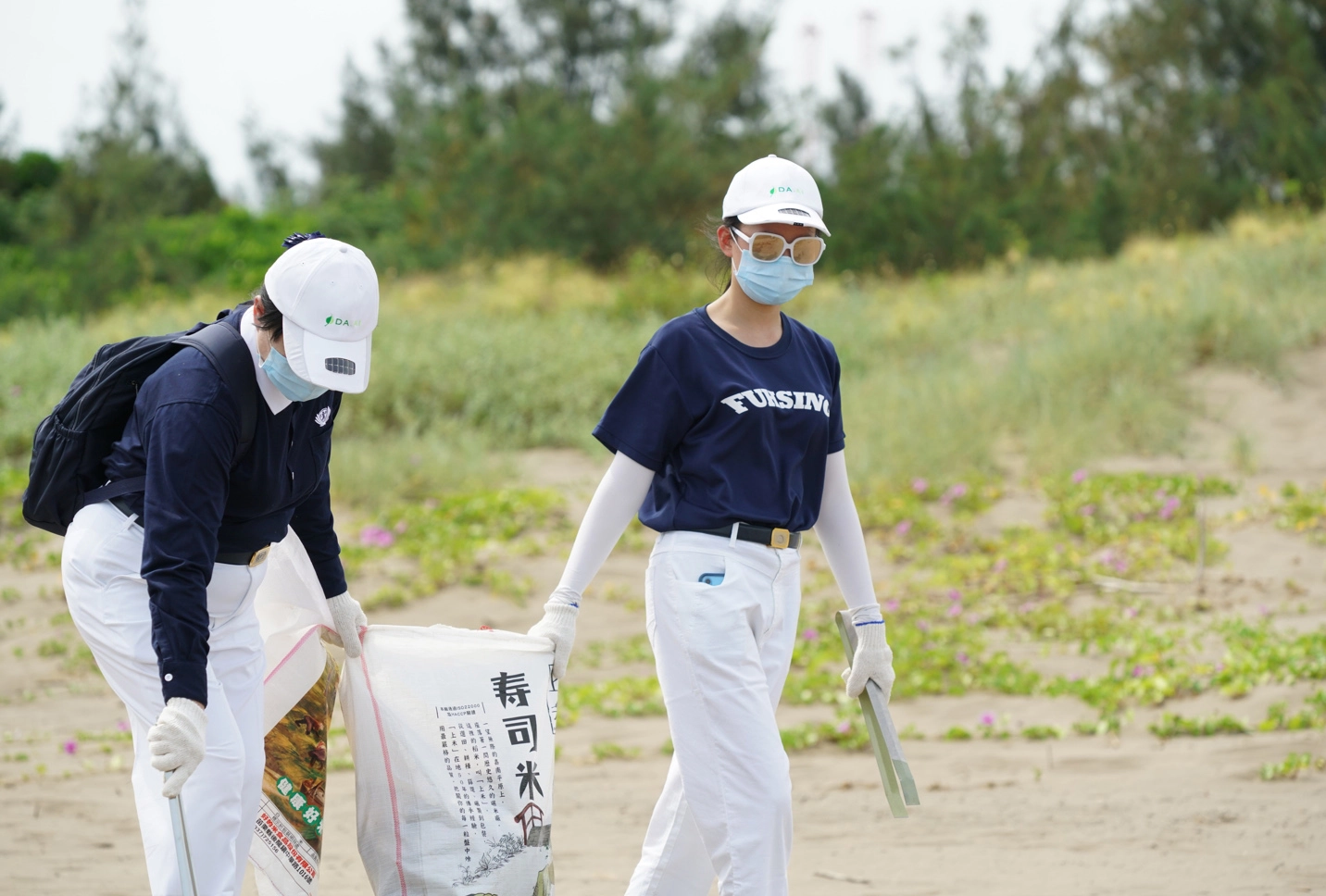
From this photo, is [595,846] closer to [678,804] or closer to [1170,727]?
[678,804]

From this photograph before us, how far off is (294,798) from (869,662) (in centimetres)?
143

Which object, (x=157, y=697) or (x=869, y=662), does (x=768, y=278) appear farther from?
(x=157, y=697)

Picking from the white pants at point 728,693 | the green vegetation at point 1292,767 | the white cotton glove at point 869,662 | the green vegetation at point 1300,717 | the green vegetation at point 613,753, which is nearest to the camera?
the white pants at point 728,693

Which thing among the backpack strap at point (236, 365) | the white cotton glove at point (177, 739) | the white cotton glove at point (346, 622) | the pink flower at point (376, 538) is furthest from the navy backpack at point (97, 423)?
the pink flower at point (376, 538)

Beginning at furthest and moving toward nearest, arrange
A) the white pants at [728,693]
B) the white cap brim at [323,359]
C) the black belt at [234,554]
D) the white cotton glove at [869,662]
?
the white cotton glove at [869,662], the white pants at [728,693], the black belt at [234,554], the white cap brim at [323,359]

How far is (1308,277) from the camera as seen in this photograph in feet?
40.7

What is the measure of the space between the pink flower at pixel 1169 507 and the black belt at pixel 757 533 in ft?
20.2

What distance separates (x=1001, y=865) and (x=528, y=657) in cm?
189

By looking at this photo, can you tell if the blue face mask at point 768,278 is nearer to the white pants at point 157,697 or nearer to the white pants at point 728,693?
the white pants at point 728,693

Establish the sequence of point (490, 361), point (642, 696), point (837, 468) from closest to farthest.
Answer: point (837, 468) < point (642, 696) < point (490, 361)

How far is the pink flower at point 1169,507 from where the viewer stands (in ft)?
27.6

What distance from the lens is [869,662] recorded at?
10.8 feet

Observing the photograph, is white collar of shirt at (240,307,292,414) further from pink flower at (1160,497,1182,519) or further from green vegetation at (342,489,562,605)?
pink flower at (1160,497,1182,519)

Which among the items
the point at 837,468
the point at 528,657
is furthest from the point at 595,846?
the point at 837,468
